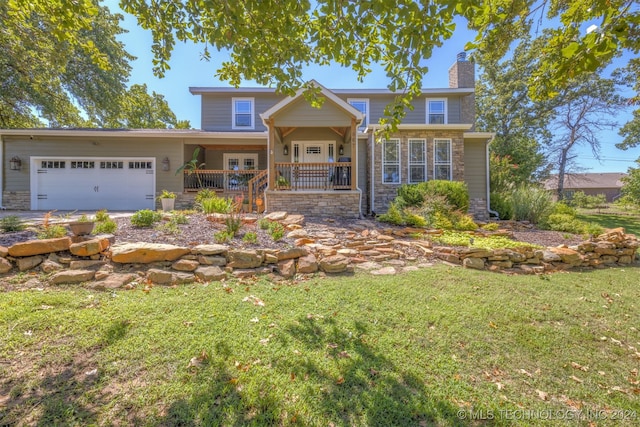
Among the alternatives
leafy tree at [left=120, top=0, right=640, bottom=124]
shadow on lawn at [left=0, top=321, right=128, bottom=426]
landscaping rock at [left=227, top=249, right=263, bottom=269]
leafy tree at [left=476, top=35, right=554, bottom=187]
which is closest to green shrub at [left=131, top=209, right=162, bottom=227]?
landscaping rock at [left=227, top=249, right=263, bottom=269]

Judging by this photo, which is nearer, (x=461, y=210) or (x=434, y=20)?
(x=434, y=20)

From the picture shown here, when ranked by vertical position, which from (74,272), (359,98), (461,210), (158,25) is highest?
(359,98)

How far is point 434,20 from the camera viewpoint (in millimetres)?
2463

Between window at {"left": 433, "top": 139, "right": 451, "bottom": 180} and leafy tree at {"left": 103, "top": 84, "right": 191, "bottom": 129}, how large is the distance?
15.7 metres

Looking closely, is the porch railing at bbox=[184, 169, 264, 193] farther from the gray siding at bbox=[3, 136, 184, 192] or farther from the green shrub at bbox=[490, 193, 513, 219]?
the green shrub at bbox=[490, 193, 513, 219]

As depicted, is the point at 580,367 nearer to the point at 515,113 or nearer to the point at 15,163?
the point at 15,163

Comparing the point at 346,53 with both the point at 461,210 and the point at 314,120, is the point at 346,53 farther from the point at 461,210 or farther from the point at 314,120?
the point at 461,210

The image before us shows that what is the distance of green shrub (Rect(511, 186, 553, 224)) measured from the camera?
9.14 meters

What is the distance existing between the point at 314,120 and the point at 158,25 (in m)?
5.76

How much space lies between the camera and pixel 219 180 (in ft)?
39.7

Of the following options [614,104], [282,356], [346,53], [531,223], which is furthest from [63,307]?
[614,104]

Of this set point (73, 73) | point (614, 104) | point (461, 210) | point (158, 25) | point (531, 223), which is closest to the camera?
point (158, 25)

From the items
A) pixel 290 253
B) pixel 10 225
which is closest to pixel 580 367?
pixel 290 253

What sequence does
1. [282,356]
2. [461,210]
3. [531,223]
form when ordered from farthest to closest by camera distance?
[531,223] → [461,210] → [282,356]
